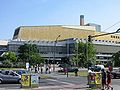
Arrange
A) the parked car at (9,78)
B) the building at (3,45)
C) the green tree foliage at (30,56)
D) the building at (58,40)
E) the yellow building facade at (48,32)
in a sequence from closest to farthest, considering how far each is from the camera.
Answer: the parked car at (9,78)
the green tree foliage at (30,56)
the building at (58,40)
the building at (3,45)
the yellow building facade at (48,32)

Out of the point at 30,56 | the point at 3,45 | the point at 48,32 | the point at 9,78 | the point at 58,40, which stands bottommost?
the point at 9,78

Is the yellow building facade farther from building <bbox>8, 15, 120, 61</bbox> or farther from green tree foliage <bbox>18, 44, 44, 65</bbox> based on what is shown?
green tree foliage <bbox>18, 44, 44, 65</bbox>

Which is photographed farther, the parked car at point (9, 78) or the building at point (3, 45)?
the building at point (3, 45)

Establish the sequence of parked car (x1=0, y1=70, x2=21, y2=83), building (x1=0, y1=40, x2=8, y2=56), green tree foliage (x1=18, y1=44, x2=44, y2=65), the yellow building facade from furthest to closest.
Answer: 1. the yellow building facade
2. building (x1=0, y1=40, x2=8, y2=56)
3. green tree foliage (x1=18, y1=44, x2=44, y2=65)
4. parked car (x1=0, y1=70, x2=21, y2=83)

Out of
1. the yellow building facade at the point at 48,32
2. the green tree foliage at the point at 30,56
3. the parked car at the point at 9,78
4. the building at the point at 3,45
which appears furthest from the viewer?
the yellow building facade at the point at 48,32

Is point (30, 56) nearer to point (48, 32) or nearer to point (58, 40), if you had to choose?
point (58, 40)

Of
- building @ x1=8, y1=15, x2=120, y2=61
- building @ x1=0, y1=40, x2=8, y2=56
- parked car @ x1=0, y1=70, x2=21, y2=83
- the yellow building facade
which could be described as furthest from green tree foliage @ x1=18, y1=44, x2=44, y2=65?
the yellow building facade

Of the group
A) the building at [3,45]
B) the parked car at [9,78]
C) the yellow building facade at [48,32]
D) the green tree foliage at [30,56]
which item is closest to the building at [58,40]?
the yellow building facade at [48,32]

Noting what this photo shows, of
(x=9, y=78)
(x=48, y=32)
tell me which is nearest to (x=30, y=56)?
(x=9, y=78)

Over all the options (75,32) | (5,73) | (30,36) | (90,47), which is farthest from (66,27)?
(5,73)

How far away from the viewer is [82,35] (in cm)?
19825

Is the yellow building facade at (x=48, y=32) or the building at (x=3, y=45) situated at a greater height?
the yellow building facade at (x=48, y=32)

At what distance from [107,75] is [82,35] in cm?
17415

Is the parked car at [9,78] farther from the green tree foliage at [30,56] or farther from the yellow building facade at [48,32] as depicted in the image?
the yellow building facade at [48,32]
